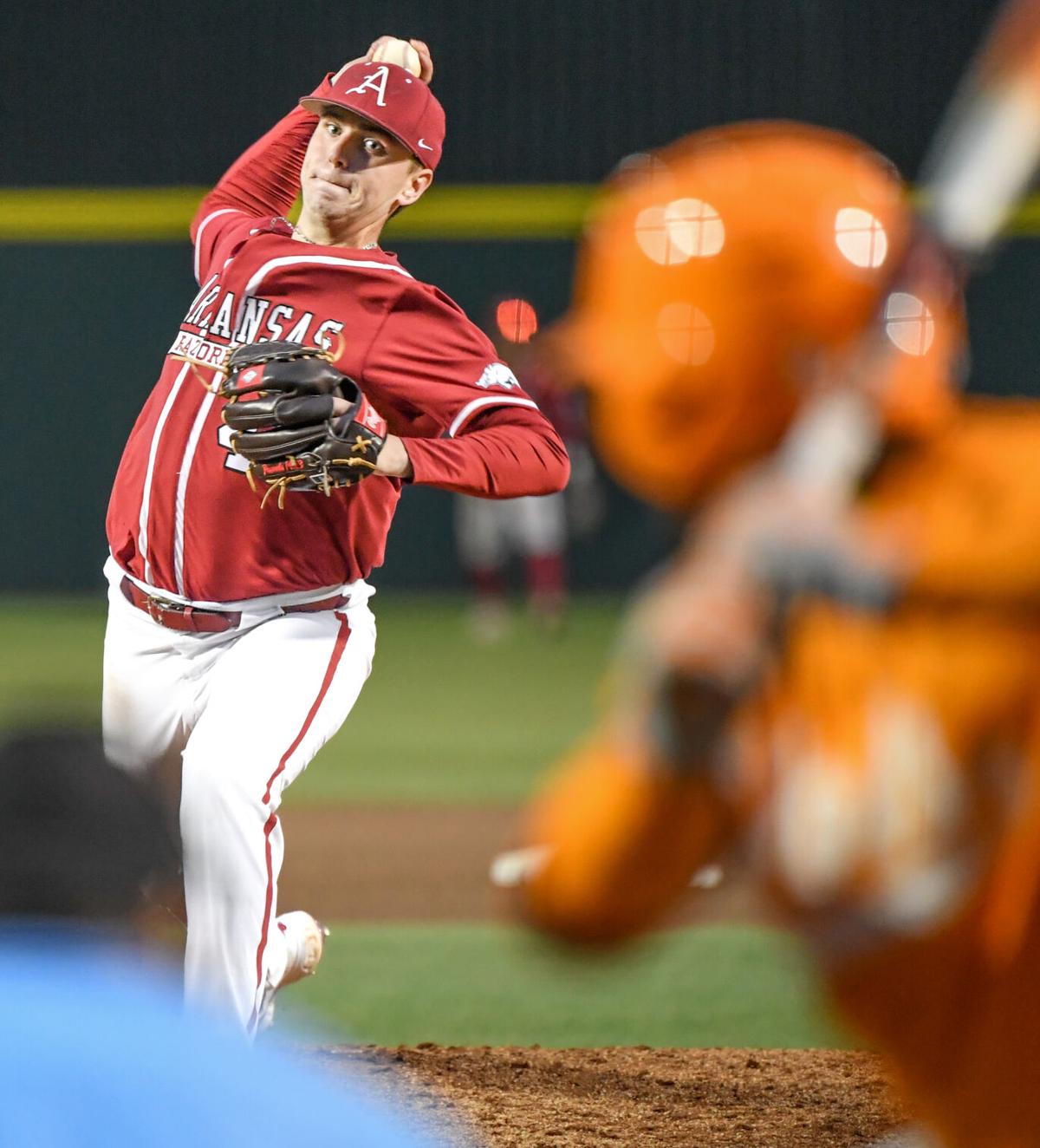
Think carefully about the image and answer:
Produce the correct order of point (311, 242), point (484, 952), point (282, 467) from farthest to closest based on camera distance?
point (484, 952), point (311, 242), point (282, 467)

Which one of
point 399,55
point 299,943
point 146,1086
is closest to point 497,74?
point 399,55

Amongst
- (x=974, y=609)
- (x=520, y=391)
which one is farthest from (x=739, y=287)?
(x=520, y=391)

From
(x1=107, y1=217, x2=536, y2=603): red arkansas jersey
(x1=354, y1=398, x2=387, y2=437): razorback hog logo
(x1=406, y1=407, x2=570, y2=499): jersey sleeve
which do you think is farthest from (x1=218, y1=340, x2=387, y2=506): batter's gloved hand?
(x1=107, y1=217, x2=536, y2=603): red arkansas jersey

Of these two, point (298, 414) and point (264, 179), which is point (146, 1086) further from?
point (264, 179)

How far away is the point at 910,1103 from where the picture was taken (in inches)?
59.5

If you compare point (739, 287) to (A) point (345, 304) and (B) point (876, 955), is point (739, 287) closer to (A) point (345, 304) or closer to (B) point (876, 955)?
(B) point (876, 955)

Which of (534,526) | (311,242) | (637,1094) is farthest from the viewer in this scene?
(534,526)

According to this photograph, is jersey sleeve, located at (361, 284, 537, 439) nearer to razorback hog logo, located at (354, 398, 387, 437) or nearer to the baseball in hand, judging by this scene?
razorback hog logo, located at (354, 398, 387, 437)

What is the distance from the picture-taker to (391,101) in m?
3.50

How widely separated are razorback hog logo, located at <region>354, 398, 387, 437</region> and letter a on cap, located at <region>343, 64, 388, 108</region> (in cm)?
71

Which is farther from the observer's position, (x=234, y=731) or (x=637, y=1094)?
(x=637, y=1094)

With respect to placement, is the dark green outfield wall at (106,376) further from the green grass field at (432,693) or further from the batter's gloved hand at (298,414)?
the batter's gloved hand at (298,414)

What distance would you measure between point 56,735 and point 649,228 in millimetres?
577

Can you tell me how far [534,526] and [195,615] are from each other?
31.9ft
